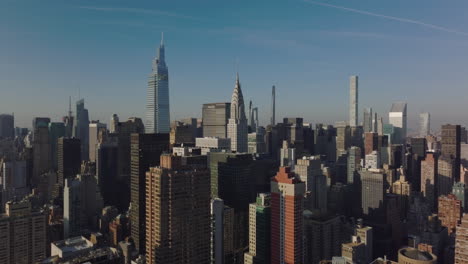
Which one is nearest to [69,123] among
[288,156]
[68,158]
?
[68,158]

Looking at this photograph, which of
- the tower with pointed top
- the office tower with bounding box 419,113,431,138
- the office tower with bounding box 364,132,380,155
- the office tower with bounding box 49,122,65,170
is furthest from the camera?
the office tower with bounding box 419,113,431,138

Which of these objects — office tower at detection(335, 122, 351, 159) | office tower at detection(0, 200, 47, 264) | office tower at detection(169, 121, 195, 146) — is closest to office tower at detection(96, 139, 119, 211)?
office tower at detection(169, 121, 195, 146)

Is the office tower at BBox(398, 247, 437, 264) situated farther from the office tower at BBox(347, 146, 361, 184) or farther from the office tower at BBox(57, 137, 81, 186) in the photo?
the office tower at BBox(57, 137, 81, 186)

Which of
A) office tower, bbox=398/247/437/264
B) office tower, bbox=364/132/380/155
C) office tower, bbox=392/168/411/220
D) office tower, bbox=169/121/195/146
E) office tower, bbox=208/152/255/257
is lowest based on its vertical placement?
office tower, bbox=398/247/437/264

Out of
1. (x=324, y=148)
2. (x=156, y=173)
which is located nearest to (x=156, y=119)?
(x=324, y=148)

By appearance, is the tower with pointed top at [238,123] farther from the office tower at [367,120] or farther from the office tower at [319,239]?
the office tower at [367,120]

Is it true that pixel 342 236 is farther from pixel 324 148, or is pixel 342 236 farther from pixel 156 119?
pixel 156 119

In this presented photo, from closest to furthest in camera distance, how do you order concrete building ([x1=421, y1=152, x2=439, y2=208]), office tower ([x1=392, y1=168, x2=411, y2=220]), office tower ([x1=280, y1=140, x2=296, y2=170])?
office tower ([x1=392, y1=168, x2=411, y2=220]) → concrete building ([x1=421, y1=152, x2=439, y2=208]) → office tower ([x1=280, y1=140, x2=296, y2=170])
